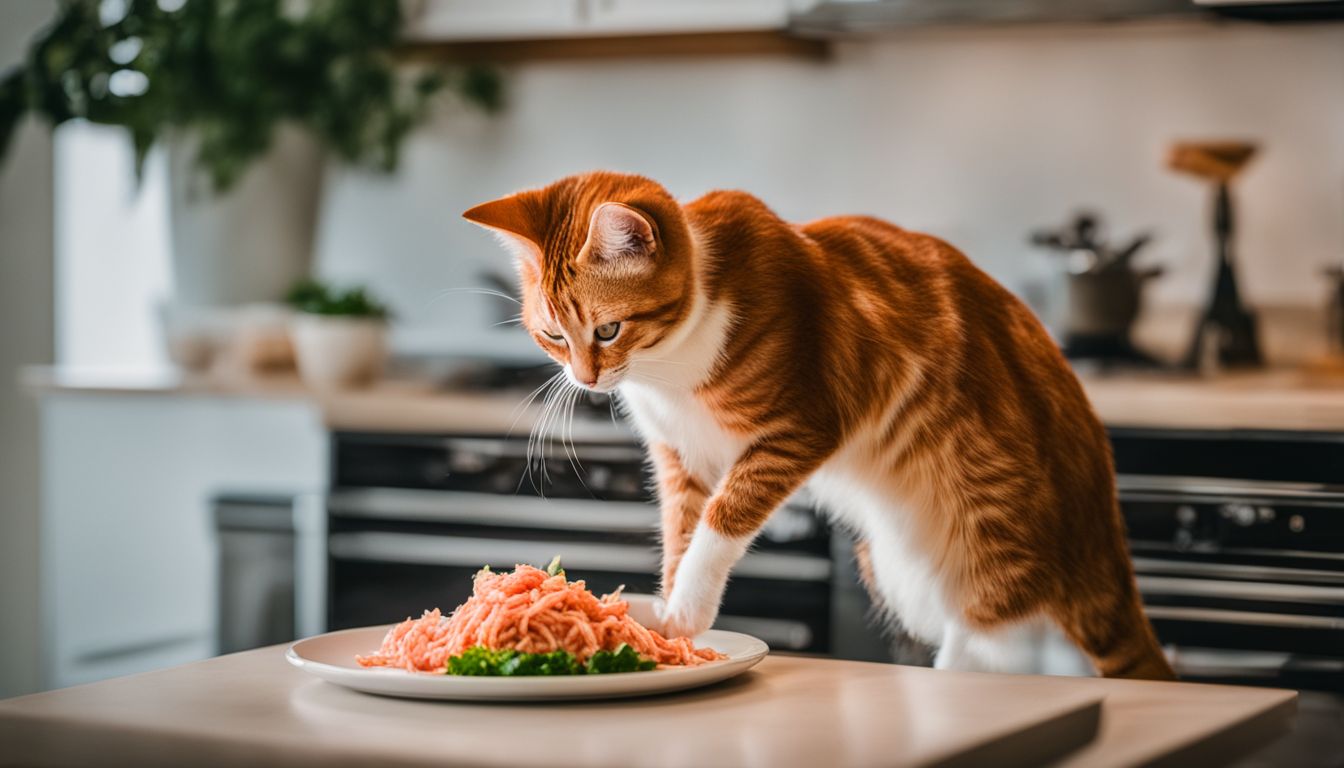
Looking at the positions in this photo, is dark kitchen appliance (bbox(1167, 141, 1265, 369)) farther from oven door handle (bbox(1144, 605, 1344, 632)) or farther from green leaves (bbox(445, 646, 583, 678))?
green leaves (bbox(445, 646, 583, 678))

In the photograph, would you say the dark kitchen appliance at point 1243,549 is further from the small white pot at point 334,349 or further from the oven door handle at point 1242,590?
the small white pot at point 334,349

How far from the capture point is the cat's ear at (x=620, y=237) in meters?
1.16

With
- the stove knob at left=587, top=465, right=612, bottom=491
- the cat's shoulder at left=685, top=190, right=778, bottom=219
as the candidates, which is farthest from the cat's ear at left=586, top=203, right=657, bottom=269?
the stove knob at left=587, top=465, right=612, bottom=491

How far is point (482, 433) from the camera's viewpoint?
2.89 m

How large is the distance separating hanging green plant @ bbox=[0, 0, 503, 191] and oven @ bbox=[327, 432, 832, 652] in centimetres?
81

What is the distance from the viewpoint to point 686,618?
1.24 metres

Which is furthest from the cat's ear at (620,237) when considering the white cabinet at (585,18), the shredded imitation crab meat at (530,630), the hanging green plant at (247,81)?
the hanging green plant at (247,81)

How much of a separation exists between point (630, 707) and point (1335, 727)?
1449mm

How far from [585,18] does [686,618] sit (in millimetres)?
2206

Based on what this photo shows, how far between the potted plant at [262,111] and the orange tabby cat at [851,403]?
2118 mm

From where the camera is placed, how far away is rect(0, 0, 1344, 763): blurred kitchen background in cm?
260

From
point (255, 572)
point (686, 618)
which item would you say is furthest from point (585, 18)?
point (686, 618)

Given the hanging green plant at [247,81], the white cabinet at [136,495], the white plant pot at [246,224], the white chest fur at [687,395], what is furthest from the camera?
the white plant pot at [246,224]

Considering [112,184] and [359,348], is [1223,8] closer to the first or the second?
[359,348]
